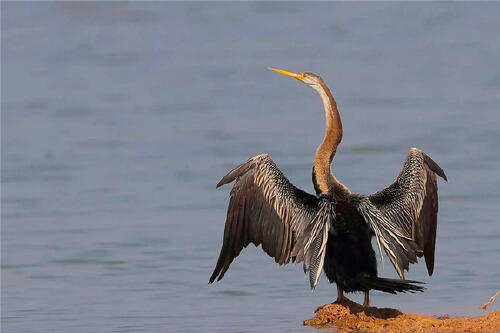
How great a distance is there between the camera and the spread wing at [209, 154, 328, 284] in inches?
352

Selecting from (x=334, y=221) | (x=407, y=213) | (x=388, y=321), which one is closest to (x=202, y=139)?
(x=407, y=213)

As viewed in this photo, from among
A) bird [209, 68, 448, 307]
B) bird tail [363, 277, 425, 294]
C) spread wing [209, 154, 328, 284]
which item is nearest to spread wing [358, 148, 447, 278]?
bird [209, 68, 448, 307]

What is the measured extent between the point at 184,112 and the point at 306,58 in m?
3.31

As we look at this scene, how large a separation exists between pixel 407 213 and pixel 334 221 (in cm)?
76

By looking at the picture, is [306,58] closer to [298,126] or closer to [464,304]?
[298,126]

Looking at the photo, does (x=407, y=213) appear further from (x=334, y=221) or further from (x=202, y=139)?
(x=202, y=139)

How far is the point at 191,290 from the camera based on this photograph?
1044 centimetres

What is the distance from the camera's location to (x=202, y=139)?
16.9 m

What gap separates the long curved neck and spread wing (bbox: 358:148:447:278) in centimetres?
40

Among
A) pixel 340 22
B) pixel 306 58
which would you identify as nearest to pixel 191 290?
pixel 306 58

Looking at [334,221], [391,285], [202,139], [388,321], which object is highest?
[202,139]

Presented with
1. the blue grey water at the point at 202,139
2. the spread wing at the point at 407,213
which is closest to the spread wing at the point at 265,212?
the spread wing at the point at 407,213

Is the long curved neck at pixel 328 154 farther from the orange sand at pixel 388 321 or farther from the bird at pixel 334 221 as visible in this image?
the orange sand at pixel 388 321

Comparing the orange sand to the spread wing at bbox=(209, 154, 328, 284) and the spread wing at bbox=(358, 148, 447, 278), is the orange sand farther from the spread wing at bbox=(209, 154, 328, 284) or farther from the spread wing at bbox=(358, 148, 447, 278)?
the spread wing at bbox=(209, 154, 328, 284)
